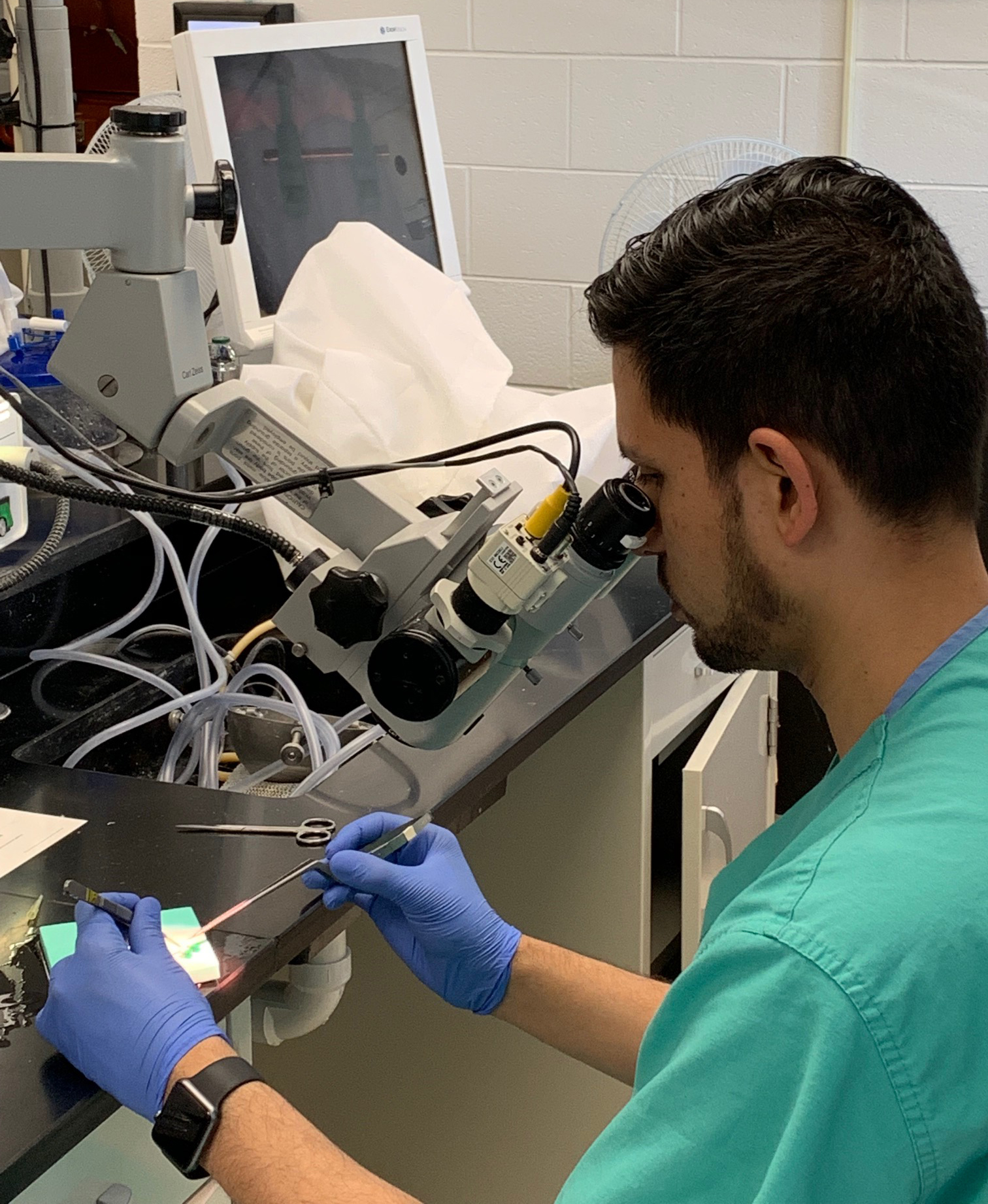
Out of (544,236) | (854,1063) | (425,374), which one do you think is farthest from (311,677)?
(544,236)

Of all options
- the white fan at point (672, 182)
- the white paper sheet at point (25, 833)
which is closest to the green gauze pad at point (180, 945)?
the white paper sheet at point (25, 833)

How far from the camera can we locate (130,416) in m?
1.15

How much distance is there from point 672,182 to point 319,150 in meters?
0.84

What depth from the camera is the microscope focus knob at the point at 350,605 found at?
1.17 metres

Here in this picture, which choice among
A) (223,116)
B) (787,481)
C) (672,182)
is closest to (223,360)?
(223,116)

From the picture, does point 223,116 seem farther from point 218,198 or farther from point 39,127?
point 218,198

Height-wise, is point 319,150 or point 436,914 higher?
point 319,150

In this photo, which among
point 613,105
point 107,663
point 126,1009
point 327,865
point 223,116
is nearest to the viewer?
point 126,1009

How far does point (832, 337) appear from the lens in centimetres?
96

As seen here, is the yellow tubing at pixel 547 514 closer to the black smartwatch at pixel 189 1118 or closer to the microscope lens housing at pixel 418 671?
the microscope lens housing at pixel 418 671

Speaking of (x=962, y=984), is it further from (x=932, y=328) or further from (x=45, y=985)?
(x=45, y=985)

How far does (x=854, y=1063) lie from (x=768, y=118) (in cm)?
238

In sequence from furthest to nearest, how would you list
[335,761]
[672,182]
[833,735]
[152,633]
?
[672,182] < [152,633] < [335,761] < [833,735]

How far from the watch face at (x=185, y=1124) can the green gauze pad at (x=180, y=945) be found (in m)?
0.09
